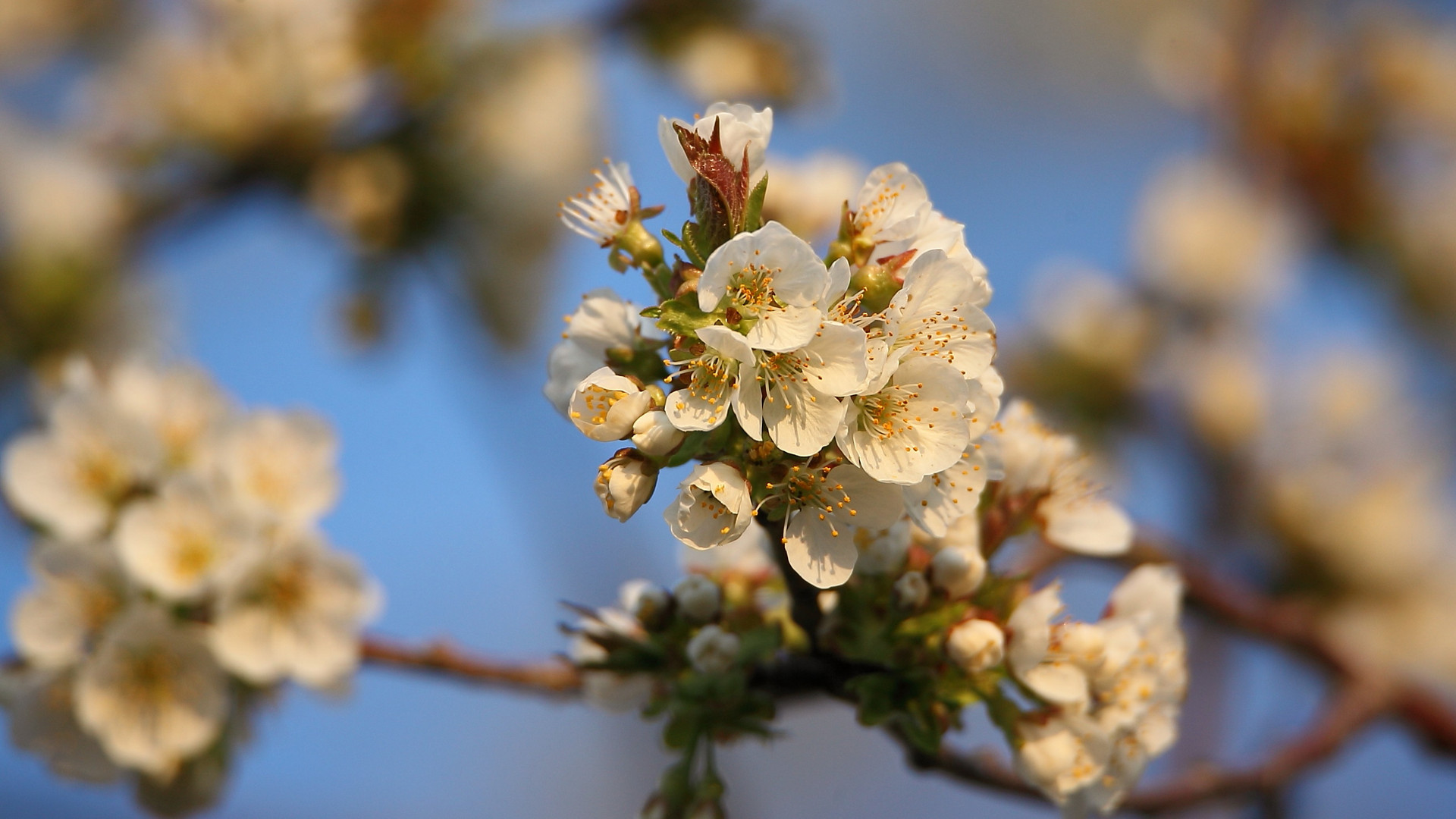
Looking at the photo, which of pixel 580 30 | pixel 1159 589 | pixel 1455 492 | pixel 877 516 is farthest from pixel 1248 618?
pixel 1455 492

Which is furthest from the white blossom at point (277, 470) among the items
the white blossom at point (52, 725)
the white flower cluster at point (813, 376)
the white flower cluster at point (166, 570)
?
the white flower cluster at point (813, 376)

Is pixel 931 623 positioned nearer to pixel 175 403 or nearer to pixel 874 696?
pixel 874 696

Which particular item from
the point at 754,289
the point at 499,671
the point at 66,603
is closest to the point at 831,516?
the point at 754,289

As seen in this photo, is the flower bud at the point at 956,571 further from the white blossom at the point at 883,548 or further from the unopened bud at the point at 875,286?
the unopened bud at the point at 875,286

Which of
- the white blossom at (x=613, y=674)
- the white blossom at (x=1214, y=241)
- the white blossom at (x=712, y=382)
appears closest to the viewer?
the white blossom at (x=712, y=382)

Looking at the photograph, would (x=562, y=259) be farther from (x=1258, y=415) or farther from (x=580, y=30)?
(x=1258, y=415)
